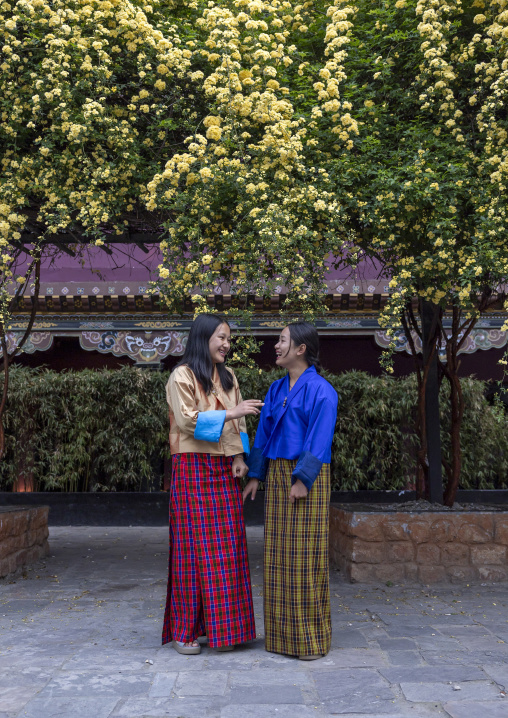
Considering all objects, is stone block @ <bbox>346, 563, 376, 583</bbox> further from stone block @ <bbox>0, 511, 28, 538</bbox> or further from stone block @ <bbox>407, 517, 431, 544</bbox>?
stone block @ <bbox>0, 511, 28, 538</bbox>

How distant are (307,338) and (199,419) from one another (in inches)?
25.4

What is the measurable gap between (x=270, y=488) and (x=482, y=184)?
2.13 metres

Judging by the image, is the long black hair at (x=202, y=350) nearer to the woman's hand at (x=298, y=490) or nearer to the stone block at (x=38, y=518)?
the woman's hand at (x=298, y=490)

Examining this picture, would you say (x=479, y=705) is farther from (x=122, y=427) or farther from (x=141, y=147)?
(x=122, y=427)

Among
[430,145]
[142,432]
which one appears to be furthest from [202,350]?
[142,432]

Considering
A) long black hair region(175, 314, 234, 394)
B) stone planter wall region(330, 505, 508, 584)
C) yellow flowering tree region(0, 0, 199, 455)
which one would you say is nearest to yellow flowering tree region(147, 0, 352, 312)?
yellow flowering tree region(0, 0, 199, 455)

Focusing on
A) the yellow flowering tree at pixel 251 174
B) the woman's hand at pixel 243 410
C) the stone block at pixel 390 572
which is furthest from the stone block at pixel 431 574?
the woman's hand at pixel 243 410

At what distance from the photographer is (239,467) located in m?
3.23

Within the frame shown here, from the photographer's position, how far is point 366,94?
13.6 ft

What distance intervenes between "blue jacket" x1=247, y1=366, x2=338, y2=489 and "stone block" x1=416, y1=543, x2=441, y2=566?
5.76ft

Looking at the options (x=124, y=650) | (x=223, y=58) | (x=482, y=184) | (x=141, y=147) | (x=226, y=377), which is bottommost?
(x=124, y=650)

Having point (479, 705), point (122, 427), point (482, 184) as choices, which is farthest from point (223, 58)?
point (122, 427)

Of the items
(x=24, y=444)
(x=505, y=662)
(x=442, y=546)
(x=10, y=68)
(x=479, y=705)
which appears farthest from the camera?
(x=24, y=444)

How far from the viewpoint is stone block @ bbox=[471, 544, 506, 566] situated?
4547 mm
